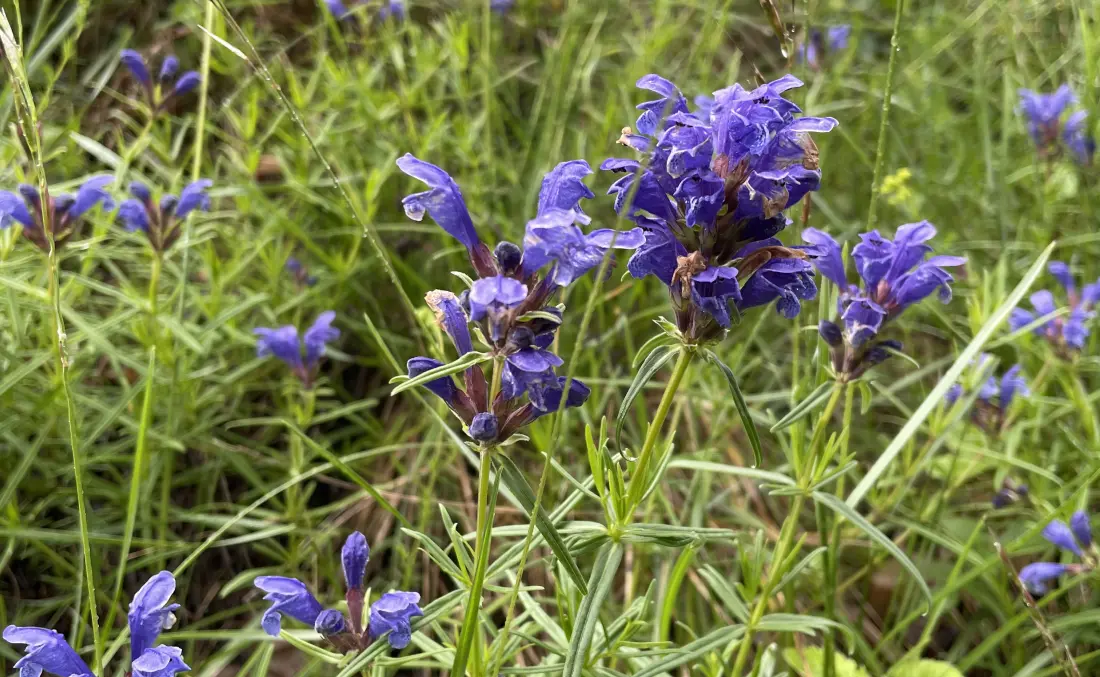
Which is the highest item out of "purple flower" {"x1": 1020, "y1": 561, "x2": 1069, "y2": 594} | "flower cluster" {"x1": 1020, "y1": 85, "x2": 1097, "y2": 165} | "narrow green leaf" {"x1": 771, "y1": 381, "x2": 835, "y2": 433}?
"flower cluster" {"x1": 1020, "y1": 85, "x2": 1097, "y2": 165}

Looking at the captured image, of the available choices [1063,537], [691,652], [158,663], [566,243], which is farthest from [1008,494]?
[158,663]

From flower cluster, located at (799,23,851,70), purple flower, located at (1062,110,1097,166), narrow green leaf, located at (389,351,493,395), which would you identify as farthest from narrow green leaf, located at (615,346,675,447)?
flower cluster, located at (799,23,851,70)

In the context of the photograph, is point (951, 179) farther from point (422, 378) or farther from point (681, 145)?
point (422, 378)

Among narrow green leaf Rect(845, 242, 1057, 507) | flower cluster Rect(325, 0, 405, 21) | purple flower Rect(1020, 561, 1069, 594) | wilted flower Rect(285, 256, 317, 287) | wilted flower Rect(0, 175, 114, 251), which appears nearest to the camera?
narrow green leaf Rect(845, 242, 1057, 507)

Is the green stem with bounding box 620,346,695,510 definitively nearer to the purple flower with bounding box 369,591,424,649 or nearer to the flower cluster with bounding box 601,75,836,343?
the flower cluster with bounding box 601,75,836,343

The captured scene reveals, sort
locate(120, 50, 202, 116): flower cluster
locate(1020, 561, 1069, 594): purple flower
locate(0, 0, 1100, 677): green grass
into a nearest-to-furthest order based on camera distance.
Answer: locate(0, 0, 1100, 677): green grass, locate(1020, 561, 1069, 594): purple flower, locate(120, 50, 202, 116): flower cluster

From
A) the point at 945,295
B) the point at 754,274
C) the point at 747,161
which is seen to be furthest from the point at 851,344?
the point at 747,161
